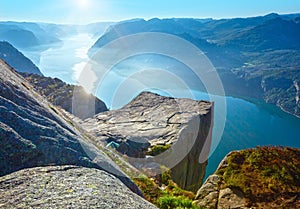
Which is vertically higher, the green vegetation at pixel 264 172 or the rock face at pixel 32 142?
the rock face at pixel 32 142

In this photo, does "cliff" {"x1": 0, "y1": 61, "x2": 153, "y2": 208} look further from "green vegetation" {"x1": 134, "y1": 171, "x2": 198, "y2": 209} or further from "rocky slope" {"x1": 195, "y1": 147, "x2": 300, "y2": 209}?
"rocky slope" {"x1": 195, "y1": 147, "x2": 300, "y2": 209}

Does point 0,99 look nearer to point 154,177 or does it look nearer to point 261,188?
point 154,177

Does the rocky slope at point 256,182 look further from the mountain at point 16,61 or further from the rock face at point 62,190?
the mountain at point 16,61

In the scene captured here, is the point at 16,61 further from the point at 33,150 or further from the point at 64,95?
the point at 33,150

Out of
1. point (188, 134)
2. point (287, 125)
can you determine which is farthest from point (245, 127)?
point (188, 134)

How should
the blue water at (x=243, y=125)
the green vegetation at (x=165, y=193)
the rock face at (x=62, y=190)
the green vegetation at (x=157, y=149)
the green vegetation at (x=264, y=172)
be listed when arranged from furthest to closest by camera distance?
the blue water at (x=243, y=125) < the green vegetation at (x=157, y=149) < the green vegetation at (x=264, y=172) < the green vegetation at (x=165, y=193) < the rock face at (x=62, y=190)

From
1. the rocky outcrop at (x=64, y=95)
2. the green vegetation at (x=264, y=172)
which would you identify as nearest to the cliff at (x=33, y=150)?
the green vegetation at (x=264, y=172)

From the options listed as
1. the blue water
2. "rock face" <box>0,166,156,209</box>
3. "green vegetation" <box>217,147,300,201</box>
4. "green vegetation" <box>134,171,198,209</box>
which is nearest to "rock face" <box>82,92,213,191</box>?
"green vegetation" <box>134,171,198,209</box>
